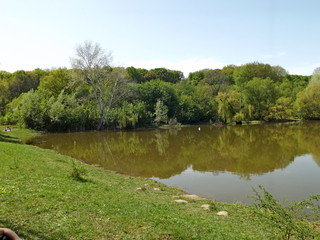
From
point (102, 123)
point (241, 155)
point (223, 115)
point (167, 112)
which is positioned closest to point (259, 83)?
point (223, 115)

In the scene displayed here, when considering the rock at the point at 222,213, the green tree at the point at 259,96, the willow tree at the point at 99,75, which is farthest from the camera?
the green tree at the point at 259,96

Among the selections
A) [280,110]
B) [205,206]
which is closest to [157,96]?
[280,110]

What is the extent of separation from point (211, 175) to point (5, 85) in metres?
62.7

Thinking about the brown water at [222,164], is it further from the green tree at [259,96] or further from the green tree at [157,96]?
the green tree at [259,96]

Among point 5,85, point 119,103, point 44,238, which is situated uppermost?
point 5,85

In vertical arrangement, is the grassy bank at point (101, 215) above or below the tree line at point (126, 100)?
below

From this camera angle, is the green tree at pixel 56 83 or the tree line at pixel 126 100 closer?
the tree line at pixel 126 100

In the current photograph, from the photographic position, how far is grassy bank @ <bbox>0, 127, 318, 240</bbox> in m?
7.03

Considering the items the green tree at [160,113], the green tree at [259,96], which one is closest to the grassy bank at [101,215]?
the green tree at [160,113]

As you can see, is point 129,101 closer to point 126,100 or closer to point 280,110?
point 126,100

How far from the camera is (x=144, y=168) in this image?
2133 centimetres

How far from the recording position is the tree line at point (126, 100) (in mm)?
46875

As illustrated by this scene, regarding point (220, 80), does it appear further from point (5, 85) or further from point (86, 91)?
point (5, 85)

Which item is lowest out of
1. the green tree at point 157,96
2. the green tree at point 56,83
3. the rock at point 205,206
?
the rock at point 205,206
